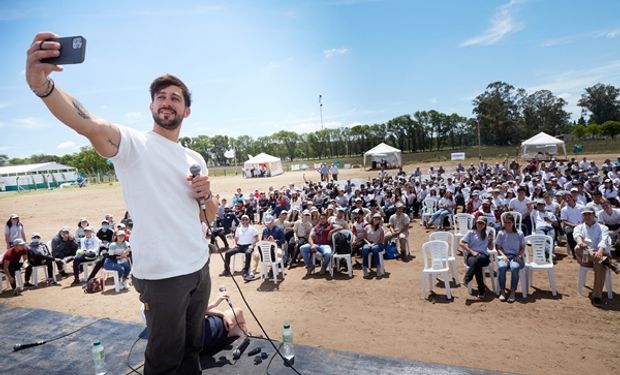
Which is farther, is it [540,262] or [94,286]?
[94,286]

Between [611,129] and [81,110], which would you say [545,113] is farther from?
[81,110]

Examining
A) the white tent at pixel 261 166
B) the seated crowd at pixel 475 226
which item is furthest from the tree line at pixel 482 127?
the seated crowd at pixel 475 226

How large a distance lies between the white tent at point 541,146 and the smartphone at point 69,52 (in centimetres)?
2836

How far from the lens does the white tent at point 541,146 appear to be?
24.2 m

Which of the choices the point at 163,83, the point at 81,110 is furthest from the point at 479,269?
the point at 81,110

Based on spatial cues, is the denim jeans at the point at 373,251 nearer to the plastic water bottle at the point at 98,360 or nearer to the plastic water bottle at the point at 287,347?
the plastic water bottle at the point at 287,347

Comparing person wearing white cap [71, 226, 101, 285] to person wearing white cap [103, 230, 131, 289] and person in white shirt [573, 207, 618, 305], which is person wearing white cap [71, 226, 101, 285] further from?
person in white shirt [573, 207, 618, 305]

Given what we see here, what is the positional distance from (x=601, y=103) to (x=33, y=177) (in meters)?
102

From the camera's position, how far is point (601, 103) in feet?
220

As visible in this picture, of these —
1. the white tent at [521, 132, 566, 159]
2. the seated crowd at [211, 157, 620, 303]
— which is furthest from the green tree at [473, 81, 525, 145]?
the seated crowd at [211, 157, 620, 303]

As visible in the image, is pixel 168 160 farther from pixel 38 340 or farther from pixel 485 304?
pixel 485 304

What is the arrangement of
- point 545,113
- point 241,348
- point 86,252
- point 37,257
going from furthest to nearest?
point 545,113 → point 86,252 → point 37,257 → point 241,348

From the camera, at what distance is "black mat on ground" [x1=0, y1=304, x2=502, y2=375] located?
2.64m

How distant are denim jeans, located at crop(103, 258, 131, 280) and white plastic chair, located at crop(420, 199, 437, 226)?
334 inches
